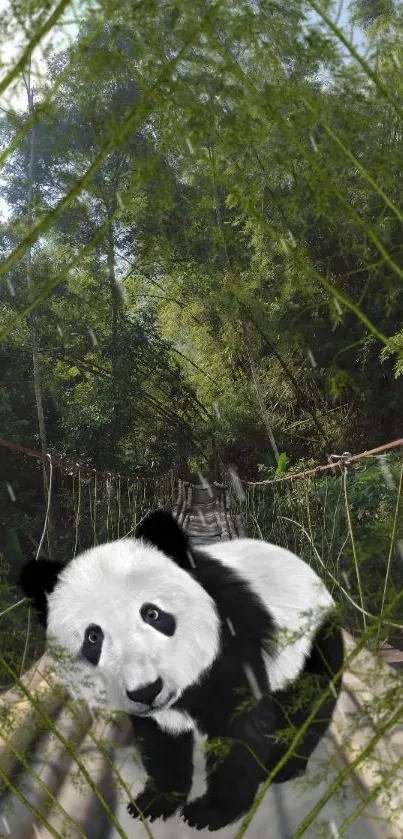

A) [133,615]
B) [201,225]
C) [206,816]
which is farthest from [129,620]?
[201,225]

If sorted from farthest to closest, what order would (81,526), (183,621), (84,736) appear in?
(81,526)
(183,621)
(84,736)

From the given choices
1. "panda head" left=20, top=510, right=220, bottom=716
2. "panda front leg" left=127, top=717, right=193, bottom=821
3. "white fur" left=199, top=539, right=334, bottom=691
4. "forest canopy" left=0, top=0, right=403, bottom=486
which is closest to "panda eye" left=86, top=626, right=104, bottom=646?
"panda head" left=20, top=510, right=220, bottom=716

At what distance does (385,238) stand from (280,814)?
56cm

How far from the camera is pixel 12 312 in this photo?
8.13ft

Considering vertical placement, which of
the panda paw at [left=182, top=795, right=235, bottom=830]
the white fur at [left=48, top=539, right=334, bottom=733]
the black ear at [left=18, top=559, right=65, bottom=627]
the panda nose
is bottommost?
the panda paw at [left=182, top=795, right=235, bottom=830]

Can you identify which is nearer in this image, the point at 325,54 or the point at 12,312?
the point at 325,54

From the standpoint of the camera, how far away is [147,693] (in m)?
0.68

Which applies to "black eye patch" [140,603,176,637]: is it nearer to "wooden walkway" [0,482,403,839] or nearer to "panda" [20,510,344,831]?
"panda" [20,510,344,831]

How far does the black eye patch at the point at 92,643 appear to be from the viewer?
71 centimetres

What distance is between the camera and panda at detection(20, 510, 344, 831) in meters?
0.68

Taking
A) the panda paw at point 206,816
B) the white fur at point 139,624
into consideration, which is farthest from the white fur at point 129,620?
the panda paw at point 206,816

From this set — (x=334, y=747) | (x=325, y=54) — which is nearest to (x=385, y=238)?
(x=325, y=54)

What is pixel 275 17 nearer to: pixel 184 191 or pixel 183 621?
pixel 184 191

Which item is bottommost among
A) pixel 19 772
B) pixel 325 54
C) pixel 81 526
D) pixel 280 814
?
pixel 280 814
